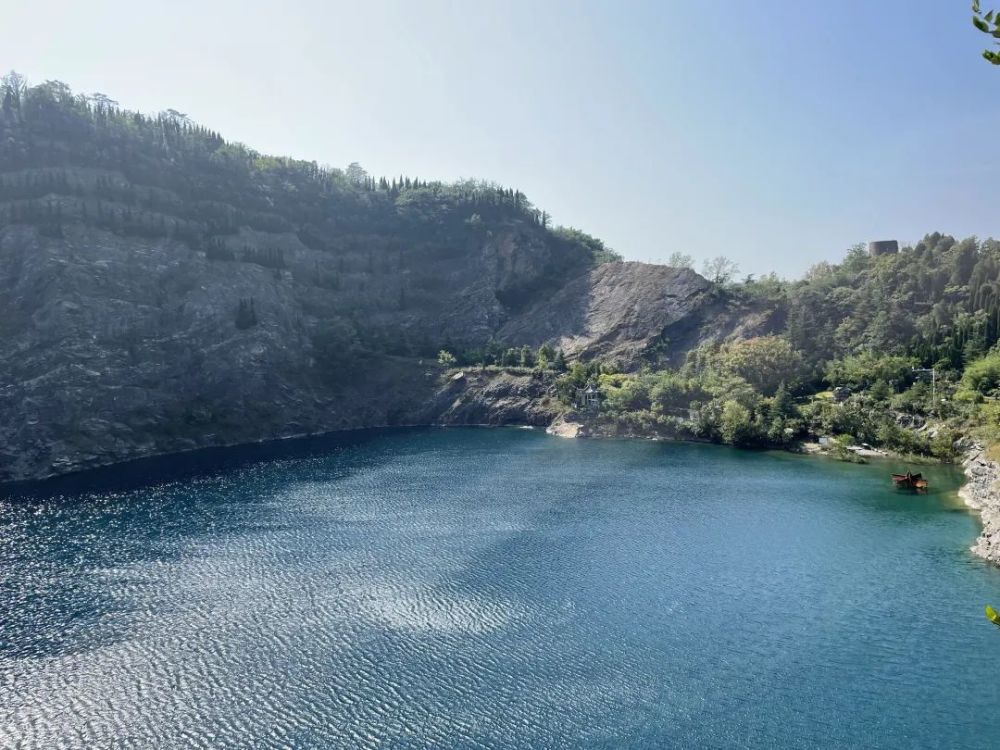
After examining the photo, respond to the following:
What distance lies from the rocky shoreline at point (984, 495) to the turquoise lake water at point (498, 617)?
1520mm

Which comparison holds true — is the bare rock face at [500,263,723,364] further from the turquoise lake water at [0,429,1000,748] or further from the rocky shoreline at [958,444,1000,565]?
the turquoise lake water at [0,429,1000,748]

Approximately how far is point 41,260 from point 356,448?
183 feet

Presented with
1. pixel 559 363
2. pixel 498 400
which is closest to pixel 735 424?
pixel 559 363

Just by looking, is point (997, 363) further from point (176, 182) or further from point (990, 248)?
point (176, 182)

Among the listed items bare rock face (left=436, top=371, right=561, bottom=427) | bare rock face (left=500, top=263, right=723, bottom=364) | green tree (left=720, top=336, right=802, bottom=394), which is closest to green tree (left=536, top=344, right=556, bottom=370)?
bare rock face (left=436, top=371, right=561, bottom=427)

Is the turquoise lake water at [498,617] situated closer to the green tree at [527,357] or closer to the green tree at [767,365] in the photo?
the green tree at [767,365]

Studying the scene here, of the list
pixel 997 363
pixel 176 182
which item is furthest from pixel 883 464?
pixel 176 182

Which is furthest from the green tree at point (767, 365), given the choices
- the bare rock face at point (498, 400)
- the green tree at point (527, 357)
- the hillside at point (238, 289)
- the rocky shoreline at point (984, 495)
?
the green tree at point (527, 357)

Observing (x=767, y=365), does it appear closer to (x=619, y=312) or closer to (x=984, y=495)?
(x=619, y=312)

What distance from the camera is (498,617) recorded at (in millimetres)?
38625

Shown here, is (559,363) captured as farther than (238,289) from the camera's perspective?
Yes

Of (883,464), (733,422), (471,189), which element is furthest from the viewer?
(471,189)

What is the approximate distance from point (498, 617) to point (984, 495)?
148 feet

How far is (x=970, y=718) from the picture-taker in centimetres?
2839
